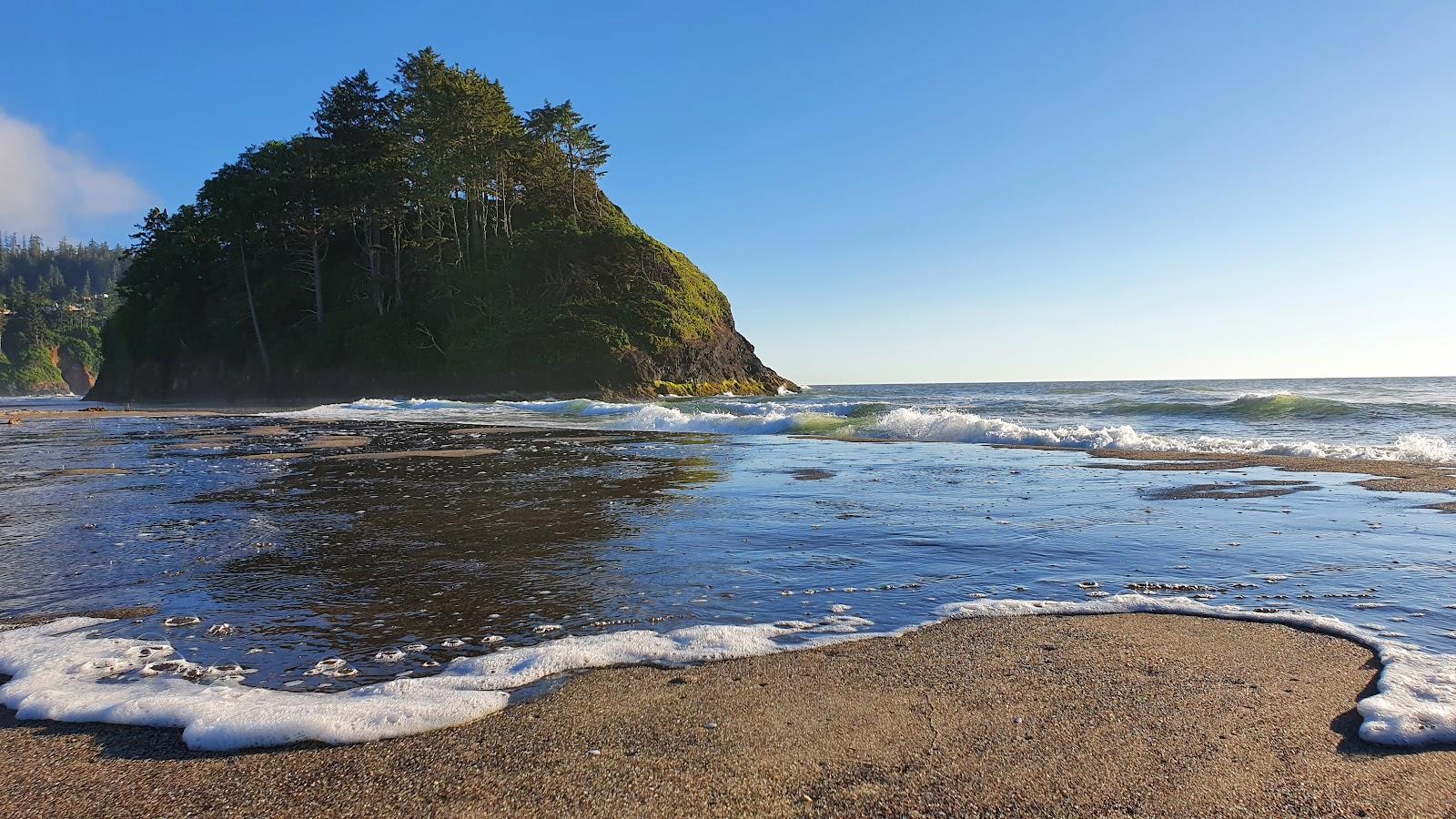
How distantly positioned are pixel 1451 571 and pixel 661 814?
587 cm

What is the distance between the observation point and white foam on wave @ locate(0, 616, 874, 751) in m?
2.64

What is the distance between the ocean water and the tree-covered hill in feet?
106

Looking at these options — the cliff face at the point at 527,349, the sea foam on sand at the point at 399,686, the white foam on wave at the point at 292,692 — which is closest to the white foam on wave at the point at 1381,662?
the sea foam on sand at the point at 399,686

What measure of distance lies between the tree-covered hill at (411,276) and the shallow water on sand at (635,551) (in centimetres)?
3282

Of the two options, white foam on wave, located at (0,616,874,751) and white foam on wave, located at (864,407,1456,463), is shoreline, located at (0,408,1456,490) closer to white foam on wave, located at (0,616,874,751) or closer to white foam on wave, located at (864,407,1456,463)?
white foam on wave, located at (864,407,1456,463)

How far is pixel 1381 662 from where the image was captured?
3311 millimetres

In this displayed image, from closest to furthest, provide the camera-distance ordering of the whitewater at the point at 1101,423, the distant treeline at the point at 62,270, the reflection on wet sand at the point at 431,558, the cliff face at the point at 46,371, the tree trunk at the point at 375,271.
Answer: the reflection on wet sand at the point at 431,558
the whitewater at the point at 1101,423
the tree trunk at the point at 375,271
the cliff face at the point at 46,371
the distant treeline at the point at 62,270

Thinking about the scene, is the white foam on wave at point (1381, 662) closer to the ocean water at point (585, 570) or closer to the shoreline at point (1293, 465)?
the ocean water at point (585, 570)

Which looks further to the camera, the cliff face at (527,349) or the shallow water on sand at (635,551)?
the cliff face at (527,349)

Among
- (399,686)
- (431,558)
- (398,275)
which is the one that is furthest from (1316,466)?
(398,275)

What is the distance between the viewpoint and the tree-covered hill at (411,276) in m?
42.2

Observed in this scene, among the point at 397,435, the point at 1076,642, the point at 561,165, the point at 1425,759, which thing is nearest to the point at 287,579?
the point at 1076,642

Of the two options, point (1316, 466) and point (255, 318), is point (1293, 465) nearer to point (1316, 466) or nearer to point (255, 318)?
point (1316, 466)

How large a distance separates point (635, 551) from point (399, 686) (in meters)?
2.75
